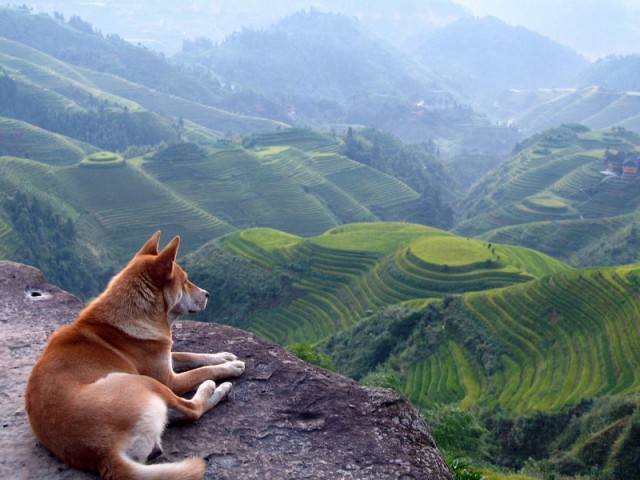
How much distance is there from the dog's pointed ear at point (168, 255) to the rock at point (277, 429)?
3.58 feet

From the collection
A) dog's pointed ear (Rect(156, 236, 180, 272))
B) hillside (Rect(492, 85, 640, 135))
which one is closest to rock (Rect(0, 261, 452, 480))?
dog's pointed ear (Rect(156, 236, 180, 272))

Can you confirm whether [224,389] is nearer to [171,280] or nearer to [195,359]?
[195,359]

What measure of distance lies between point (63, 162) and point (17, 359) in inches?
3033

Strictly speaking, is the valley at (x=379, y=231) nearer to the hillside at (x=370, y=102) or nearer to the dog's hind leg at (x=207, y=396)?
the hillside at (x=370, y=102)

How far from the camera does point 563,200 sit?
69.9 metres

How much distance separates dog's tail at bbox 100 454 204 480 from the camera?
3721 millimetres

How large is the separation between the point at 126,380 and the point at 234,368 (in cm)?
126

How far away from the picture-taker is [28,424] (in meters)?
4.46

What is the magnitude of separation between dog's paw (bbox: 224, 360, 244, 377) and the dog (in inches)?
0.4

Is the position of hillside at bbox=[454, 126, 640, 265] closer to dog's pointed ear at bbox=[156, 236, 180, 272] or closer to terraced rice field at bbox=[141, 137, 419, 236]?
terraced rice field at bbox=[141, 137, 419, 236]

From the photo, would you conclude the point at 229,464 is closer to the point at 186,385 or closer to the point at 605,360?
the point at 186,385

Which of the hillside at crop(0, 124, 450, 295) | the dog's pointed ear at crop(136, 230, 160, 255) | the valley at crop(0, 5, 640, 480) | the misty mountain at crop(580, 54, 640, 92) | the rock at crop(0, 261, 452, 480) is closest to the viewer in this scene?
the rock at crop(0, 261, 452, 480)

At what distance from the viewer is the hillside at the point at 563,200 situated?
57.9 m

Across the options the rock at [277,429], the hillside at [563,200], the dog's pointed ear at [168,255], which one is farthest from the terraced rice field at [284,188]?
the dog's pointed ear at [168,255]
